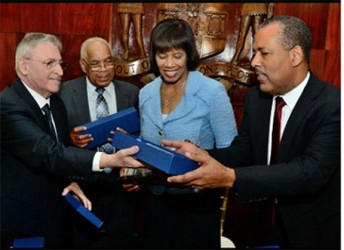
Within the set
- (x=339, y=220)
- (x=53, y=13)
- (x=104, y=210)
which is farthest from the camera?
(x=53, y=13)

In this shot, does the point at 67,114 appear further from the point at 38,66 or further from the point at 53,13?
the point at 53,13

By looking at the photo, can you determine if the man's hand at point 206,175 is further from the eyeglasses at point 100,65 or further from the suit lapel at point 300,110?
the eyeglasses at point 100,65

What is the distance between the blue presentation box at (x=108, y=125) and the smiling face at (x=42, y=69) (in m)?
0.25

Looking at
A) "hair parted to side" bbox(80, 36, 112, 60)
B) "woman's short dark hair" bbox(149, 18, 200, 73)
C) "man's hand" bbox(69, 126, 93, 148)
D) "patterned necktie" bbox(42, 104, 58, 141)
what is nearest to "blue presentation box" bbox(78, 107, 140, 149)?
"man's hand" bbox(69, 126, 93, 148)

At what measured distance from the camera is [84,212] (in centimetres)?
165

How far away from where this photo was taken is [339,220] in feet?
5.63

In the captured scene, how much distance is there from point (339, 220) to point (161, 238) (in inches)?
34.6

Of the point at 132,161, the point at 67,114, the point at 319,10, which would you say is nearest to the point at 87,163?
the point at 132,161

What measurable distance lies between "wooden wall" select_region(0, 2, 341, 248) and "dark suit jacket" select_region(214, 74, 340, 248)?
748 millimetres

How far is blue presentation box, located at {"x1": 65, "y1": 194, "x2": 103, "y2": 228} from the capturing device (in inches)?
64.4

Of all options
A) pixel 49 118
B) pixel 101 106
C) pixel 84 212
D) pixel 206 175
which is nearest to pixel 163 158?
pixel 206 175

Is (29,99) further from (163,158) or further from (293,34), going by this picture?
(293,34)

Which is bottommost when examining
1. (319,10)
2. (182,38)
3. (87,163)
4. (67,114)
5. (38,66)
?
(87,163)

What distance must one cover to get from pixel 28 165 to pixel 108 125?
398mm
